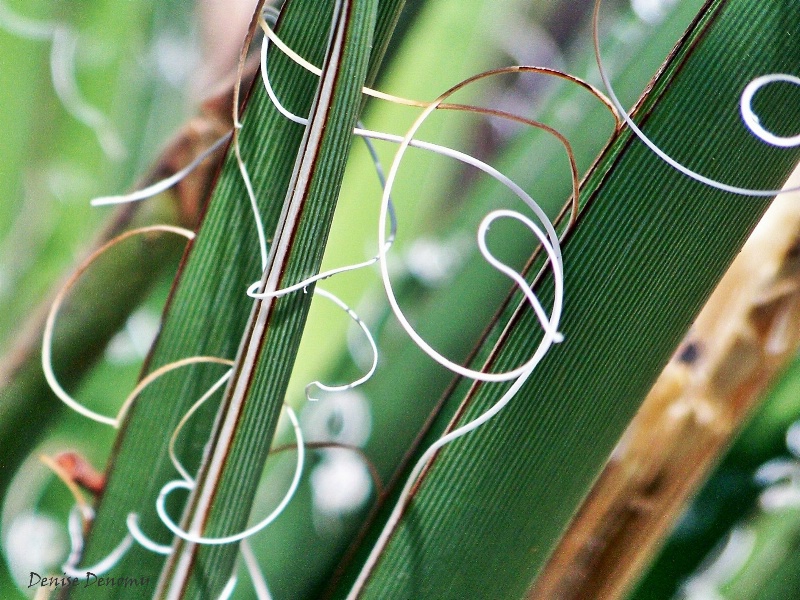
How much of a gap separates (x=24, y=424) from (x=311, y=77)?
0.21 metres

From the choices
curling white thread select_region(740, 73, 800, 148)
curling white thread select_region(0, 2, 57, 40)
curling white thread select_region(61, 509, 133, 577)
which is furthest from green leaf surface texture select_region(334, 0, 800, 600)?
curling white thread select_region(0, 2, 57, 40)

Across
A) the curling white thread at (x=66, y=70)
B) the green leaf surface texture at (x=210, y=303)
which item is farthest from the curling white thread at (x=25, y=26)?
the green leaf surface texture at (x=210, y=303)

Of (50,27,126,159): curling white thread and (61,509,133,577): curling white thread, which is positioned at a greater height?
(50,27,126,159): curling white thread

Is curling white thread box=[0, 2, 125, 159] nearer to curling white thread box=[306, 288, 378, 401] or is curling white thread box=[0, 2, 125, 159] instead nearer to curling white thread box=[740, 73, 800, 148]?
curling white thread box=[306, 288, 378, 401]

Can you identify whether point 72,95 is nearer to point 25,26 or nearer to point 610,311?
point 25,26

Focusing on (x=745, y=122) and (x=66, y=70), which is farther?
(x=66, y=70)

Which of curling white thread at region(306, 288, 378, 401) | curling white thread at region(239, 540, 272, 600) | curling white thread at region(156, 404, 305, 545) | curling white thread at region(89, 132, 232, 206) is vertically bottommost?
curling white thread at region(239, 540, 272, 600)

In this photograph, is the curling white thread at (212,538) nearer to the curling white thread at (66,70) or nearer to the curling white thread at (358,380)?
the curling white thread at (358,380)

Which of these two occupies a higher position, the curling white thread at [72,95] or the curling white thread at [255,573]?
the curling white thread at [72,95]

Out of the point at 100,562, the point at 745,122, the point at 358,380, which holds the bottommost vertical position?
the point at 100,562

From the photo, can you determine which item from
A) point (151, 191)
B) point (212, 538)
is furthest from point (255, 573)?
point (151, 191)

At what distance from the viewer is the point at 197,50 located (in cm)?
28

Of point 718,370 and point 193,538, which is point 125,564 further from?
point 718,370

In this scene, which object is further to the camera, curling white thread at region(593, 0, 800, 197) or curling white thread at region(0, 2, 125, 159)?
curling white thread at region(0, 2, 125, 159)
